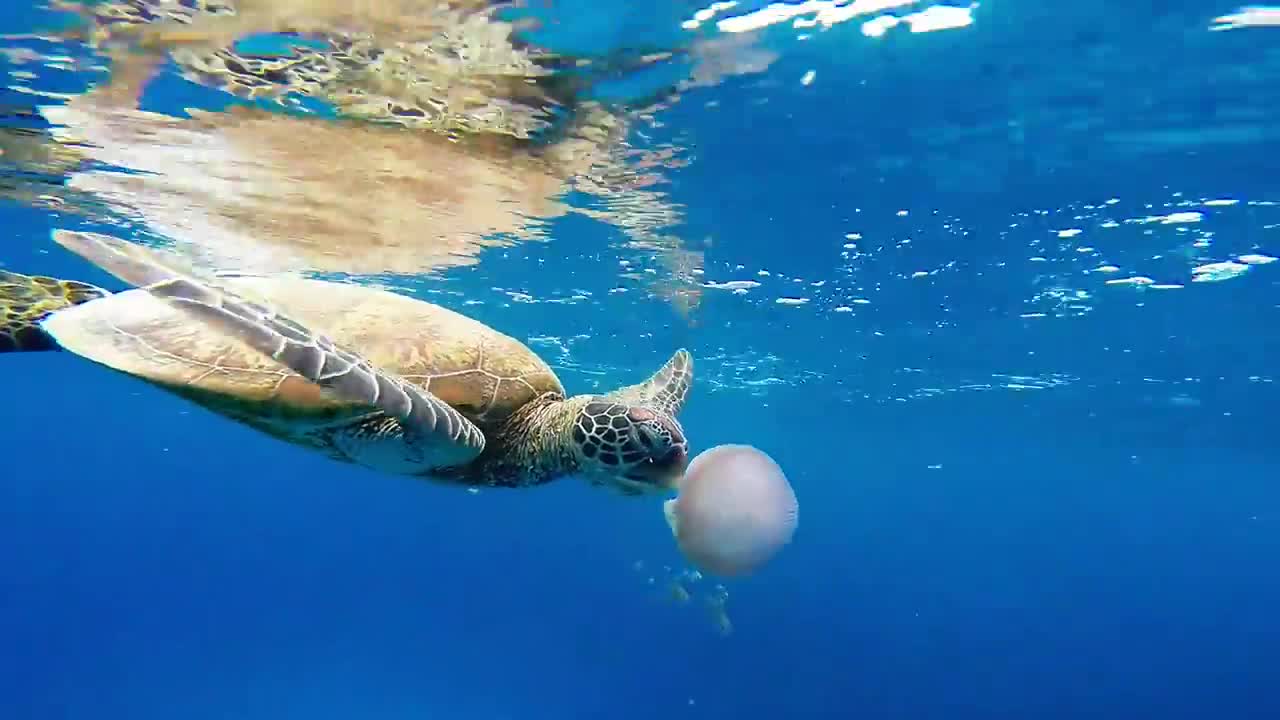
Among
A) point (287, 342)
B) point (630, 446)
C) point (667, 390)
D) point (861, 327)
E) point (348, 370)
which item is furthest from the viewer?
point (861, 327)

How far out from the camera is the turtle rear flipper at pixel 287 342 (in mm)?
3082

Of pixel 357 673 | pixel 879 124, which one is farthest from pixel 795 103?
pixel 357 673

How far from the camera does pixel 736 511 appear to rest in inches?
138

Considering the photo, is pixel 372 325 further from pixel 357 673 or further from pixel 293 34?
pixel 357 673

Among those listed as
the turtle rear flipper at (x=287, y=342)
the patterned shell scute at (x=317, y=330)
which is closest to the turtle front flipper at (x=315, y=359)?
the turtle rear flipper at (x=287, y=342)

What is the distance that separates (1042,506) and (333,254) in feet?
255

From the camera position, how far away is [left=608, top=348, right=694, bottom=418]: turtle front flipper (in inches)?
252

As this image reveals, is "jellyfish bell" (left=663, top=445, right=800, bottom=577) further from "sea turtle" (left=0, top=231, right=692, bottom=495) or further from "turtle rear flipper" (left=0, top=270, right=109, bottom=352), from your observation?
"turtle rear flipper" (left=0, top=270, right=109, bottom=352)

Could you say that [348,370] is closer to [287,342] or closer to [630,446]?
[287,342]

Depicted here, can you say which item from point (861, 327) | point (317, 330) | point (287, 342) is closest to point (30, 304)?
point (317, 330)

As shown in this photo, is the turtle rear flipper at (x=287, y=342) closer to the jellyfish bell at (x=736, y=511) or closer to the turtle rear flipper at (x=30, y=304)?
the turtle rear flipper at (x=30, y=304)

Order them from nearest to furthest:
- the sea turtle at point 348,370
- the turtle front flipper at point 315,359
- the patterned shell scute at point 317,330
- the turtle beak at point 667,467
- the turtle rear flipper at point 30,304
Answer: the turtle front flipper at point 315,359 < the sea turtle at point 348,370 < the patterned shell scute at point 317,330 < the turtle beak at point 667,467 < the turtle rear flipper at point 30,304

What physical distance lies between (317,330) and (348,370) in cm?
191

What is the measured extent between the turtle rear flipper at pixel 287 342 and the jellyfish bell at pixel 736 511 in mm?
1324
